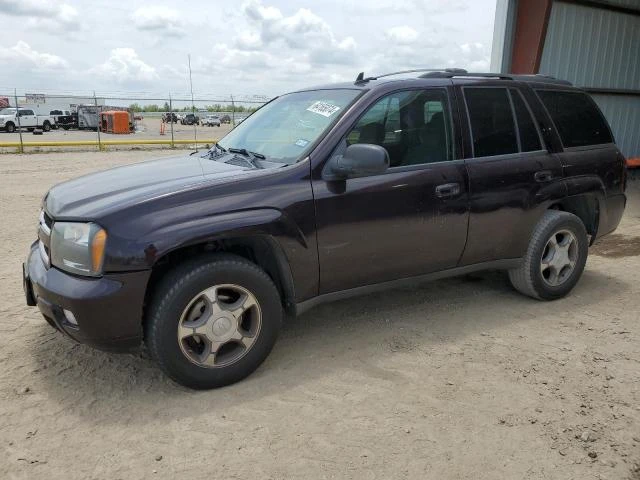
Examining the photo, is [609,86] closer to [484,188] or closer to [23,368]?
[484,188]

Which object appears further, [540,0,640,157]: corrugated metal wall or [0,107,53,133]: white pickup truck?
[0,107,53,133]: white pickup truck

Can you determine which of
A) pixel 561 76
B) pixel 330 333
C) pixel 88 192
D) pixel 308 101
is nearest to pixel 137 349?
pixel 88 192

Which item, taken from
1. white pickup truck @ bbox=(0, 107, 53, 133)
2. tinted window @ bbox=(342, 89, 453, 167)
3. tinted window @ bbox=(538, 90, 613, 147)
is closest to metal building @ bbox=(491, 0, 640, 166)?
tinted window @ bbox=(538, 90, 613, 147)

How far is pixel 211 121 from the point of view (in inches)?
1921

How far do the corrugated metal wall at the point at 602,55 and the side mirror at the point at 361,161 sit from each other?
8.17 metres

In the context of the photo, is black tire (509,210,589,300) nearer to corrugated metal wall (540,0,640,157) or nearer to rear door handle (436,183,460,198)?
rear door handle (436,183,460,198)

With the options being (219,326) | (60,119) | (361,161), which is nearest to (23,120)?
(60,119)

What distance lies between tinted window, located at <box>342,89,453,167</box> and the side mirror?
270 mm

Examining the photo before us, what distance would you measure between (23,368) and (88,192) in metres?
1.19

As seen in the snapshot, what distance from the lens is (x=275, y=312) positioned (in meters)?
3.25

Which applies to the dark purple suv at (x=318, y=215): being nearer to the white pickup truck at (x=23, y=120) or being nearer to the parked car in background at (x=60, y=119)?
the white pickup truck at (x=23, y=120)

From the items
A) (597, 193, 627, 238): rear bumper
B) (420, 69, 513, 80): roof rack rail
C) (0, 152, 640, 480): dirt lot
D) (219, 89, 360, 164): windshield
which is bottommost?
(0, 152, 640, 480): dirt lot

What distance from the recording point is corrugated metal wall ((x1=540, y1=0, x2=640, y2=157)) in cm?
1023

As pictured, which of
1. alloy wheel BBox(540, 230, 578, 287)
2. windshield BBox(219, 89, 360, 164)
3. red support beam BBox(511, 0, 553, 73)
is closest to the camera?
windshield BBox(219, 89, 360, 164)
